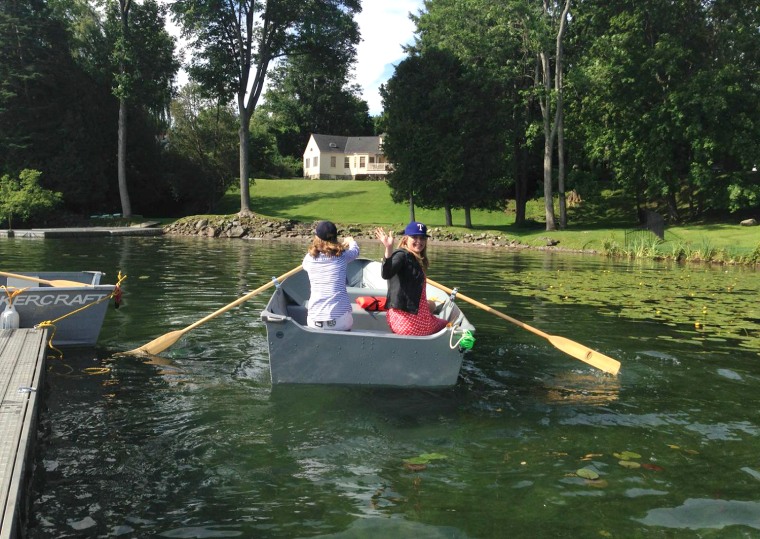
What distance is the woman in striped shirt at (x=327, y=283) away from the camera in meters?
7.29

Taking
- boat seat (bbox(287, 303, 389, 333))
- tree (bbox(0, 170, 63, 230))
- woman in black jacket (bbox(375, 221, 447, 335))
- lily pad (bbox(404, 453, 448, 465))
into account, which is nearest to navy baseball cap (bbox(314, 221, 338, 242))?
woman in black jacket (bbox(375, 221, 447, 335))

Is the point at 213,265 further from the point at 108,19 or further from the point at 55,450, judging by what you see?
the point at 108,19

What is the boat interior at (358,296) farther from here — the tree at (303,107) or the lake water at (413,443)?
the tree at (303,107)

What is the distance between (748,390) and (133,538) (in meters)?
6.32

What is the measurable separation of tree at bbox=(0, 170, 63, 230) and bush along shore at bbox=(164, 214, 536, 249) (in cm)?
670

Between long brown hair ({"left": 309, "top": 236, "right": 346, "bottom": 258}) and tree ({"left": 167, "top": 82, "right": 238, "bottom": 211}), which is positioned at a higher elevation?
tree ({"left": 167, "top": 82, "right": 238, "bottom": 211})

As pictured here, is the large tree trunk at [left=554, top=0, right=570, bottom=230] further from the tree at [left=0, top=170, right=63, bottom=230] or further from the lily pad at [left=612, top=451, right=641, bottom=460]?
the lily pad at [left=612, top=451, right=641, bottom=460]

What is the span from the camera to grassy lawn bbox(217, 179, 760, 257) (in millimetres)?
26656

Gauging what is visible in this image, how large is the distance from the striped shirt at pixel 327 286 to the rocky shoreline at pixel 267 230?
25.2 m

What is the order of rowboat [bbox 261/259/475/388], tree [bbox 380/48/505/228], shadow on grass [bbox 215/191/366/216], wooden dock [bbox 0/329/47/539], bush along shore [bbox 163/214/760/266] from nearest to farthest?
1. wooden dock [bbox 0/329/47/539]
2. rowboat [bbox 261/259/475/388]
3. bush along shore [bbox 163/214/760/266]
4. tree [bbox 380/48/505/228]
5. shadow on grass [bbox 215/191/366/216]

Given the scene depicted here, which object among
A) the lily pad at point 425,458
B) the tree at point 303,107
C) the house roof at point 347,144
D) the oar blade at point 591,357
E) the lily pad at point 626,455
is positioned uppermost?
the tree at point 303,107

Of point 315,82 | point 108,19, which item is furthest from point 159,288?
point 315,82

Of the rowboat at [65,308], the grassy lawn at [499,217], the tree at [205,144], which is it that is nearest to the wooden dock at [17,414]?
the rowboat at [65,308]

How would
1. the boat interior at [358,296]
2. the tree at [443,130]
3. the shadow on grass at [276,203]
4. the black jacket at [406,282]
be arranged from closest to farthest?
1. the black jacket at [406,282]
2. the boat interior at [358,296]
3. the tree at [443,130]
4. the shadow on grass at [276,203]
